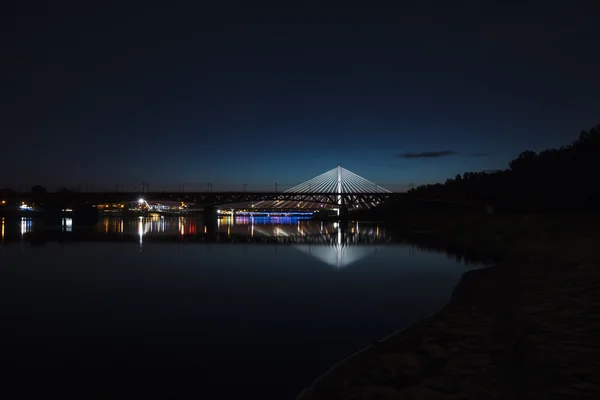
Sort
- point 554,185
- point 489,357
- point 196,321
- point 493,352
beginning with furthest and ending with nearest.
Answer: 1. point 554,185
2. point 196,321
3. point 493,352
4. point 489,357

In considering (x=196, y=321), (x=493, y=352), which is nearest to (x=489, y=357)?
(x=493, y=352)

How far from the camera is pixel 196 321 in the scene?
13.8m

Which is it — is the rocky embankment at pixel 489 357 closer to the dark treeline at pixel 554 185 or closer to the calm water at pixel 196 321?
the calm water at pixel 196 321

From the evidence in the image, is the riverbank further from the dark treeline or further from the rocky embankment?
the dark treeline

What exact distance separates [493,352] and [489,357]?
34cm

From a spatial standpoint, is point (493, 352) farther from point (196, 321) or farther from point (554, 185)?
point (554, 185)

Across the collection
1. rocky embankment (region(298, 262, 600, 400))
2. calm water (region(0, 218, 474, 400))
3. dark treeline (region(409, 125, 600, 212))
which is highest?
dark treeline (region(409, 125, 600, 212))

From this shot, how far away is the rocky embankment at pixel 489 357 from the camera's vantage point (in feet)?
23.9

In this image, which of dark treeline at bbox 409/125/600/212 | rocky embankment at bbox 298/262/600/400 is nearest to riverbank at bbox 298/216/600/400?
rocky embankment at bbox 298/262/600/400

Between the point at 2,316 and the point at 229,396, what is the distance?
961cm

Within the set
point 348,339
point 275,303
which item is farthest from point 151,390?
point 275,303

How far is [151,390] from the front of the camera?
337 inches

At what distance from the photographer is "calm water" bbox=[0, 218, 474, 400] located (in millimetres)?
9109

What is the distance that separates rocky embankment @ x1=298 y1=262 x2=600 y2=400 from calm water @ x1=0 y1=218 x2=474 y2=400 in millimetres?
1114
